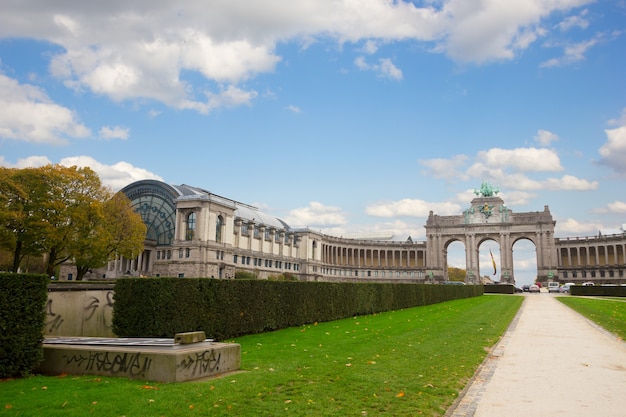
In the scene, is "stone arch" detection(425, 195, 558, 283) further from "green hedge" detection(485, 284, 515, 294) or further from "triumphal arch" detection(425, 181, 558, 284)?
"green hedge" detection(485, 284, 515, 294)

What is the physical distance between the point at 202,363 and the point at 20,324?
183 inches

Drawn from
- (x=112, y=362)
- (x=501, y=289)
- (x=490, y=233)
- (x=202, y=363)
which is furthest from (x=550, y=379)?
(x=490, y=233)

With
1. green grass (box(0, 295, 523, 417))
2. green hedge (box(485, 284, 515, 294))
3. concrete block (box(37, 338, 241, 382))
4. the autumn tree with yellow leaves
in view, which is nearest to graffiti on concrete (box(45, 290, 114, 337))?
concrete block (box(37, 338, 241, 382))

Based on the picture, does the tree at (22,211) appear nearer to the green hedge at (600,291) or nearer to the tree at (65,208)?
the tree at (65,208)

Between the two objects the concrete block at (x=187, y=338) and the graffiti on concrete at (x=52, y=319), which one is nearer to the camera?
the concrete block at (x=187, y=338)

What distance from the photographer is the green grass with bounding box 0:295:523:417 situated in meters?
9.62

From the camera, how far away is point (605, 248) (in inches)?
5084

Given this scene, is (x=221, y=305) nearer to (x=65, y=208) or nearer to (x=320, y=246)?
(x=65, y=208)

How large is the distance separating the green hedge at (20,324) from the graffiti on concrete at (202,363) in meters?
3.94

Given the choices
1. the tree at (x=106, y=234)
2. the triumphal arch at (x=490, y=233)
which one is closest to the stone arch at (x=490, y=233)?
the triumphal arch at (x=490, y=233)

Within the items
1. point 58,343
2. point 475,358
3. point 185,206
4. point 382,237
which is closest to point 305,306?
point 475,358

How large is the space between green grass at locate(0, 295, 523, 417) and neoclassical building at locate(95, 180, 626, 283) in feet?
237

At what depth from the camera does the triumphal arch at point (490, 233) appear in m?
133

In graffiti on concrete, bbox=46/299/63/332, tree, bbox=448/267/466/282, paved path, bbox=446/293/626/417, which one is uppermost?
tree, bbox=448/267/466/282
